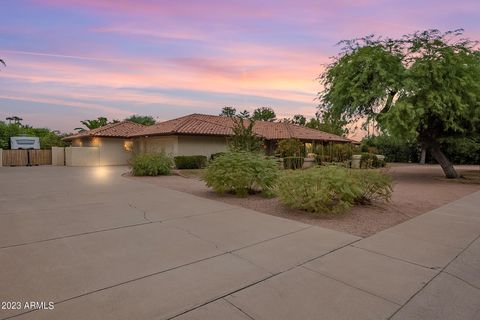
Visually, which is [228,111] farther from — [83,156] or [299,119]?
[83,156]

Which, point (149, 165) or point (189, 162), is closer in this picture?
point (149, 165)

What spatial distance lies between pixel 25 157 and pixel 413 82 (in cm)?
3450

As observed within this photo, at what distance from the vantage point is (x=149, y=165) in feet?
60.6

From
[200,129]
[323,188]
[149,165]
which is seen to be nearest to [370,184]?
[323,188]

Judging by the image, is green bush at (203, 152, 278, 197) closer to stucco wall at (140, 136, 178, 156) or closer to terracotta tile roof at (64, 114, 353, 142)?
stucco wall at (140, 136, 178, 156)

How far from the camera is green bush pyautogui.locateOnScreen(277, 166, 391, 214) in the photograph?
7590 mm

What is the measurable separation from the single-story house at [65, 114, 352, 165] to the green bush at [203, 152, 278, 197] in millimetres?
12455

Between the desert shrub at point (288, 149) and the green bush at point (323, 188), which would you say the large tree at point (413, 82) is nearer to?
the desert shrub at point (288, 149)

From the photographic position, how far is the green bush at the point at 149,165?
1841cm

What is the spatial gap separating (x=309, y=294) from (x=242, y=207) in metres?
5.21

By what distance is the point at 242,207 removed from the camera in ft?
28.4

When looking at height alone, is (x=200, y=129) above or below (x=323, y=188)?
above

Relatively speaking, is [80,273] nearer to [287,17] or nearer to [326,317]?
[326,317]

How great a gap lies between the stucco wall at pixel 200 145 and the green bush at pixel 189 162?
1.44 meters
